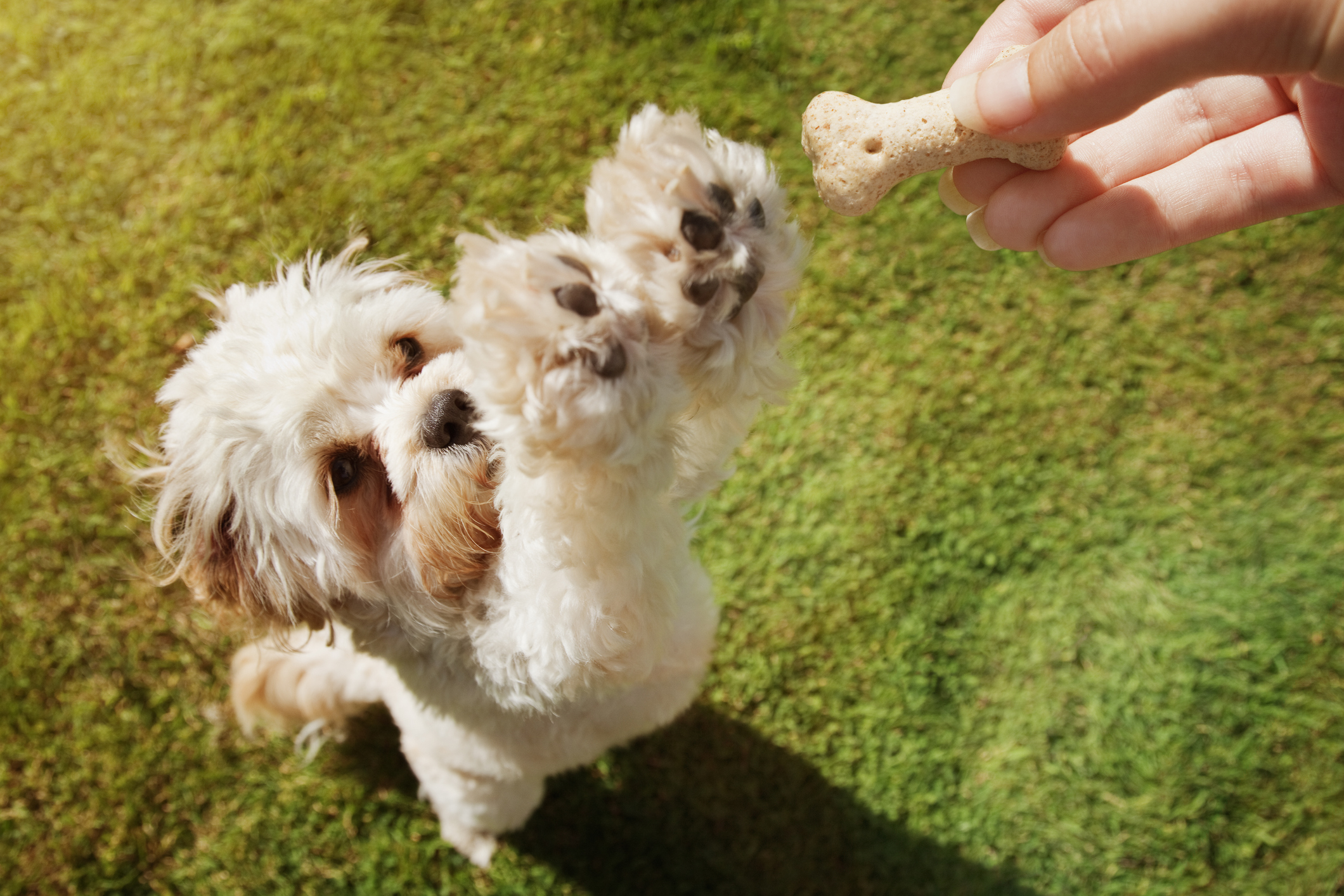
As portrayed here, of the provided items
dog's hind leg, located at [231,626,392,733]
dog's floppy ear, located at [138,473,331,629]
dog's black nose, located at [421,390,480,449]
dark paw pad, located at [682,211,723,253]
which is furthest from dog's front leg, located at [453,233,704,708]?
dog's hind leg, located at [231,626,392,733]

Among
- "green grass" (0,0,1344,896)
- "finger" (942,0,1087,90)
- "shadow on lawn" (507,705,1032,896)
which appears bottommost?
"shadow on lawn" (507,705,1032,896)

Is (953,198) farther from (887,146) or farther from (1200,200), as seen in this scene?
(1200,200)

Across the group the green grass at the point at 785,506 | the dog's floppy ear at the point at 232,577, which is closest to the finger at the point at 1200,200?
the green grass at the point at 785,506

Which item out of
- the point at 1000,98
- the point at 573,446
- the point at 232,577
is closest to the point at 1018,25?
the point at 1000,98

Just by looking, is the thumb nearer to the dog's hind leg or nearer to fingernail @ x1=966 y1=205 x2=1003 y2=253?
fingernail @ x1=966 y1=205 x2=1003 y2=253

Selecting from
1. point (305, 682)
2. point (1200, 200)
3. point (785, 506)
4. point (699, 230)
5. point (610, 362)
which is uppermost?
point (699, 230)

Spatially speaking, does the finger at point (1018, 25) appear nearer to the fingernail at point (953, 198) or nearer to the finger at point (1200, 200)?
the fingernail at point (953, 198)

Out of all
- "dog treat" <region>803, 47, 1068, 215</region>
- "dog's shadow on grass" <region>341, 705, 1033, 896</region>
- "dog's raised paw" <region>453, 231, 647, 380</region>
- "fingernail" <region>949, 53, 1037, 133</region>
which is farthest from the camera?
"dog's shadow on grass" <region>341, 705, 1033, 896</region>
